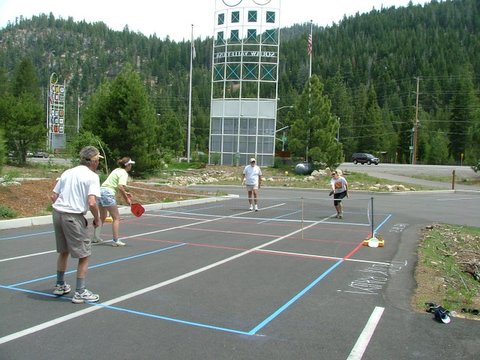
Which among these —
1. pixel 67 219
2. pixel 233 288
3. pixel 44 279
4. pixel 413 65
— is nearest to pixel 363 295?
pixel 233 288

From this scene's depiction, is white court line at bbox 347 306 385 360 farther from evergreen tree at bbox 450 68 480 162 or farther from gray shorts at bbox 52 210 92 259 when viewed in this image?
evergreen tree at bbox 450 68 480 162

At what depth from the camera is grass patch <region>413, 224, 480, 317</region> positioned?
282 inches

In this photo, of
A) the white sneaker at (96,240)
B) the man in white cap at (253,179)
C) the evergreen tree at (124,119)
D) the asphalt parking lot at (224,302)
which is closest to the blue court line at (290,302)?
the asphalt parking lot at (224,302)

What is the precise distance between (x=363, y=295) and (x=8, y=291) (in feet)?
15.4

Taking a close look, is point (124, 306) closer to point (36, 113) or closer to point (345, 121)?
point (36, 113)

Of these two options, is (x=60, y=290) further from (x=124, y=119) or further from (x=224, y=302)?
(x=124, y=119)

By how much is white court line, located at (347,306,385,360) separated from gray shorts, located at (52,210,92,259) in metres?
3.30

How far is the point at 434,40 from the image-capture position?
184 m

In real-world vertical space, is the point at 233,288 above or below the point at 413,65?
below

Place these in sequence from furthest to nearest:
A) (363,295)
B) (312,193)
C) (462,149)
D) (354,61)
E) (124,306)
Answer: (354,61) → (462,149) → (312,193) → (363,295) → (124,306)

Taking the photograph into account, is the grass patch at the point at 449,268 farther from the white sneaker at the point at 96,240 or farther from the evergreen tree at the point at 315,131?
the evergreen tree at the point at 315,131

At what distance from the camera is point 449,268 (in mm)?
9938

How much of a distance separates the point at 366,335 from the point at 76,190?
3700mm

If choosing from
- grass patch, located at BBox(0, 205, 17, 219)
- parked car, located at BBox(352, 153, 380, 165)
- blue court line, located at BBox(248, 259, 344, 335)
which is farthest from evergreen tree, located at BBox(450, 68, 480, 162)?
blue court line, located at BBox(248, 259, 344, 335)
